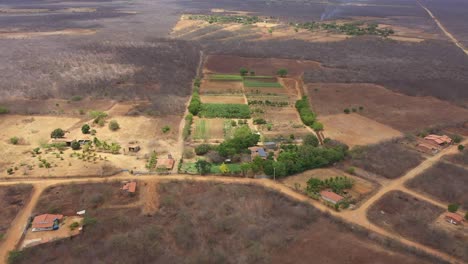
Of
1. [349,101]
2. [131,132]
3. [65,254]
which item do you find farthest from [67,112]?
[349,101]

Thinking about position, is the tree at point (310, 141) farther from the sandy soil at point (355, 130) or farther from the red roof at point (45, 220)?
the red roof at point (45, 220)

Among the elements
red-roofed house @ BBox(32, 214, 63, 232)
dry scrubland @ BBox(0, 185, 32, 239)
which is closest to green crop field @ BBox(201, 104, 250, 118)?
dry scrubland @ BBox(0, 185, 32, 239)

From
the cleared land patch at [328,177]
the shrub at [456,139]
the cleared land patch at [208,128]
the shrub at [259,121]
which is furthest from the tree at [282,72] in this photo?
the cleared land patch at [328,177]

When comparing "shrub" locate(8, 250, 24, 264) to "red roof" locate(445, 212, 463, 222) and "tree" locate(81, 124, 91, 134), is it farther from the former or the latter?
"red roof" locate(445, 212, 463, 222)

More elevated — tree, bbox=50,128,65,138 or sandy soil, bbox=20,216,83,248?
tree, bbox=50,128,65,138

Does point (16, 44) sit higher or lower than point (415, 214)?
higher

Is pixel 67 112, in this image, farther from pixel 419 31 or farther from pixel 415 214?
pixel 419 31

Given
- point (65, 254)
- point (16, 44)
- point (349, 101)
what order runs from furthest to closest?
1. point (16, 44)
2. point (349, 101)
3. point (65, 254)
